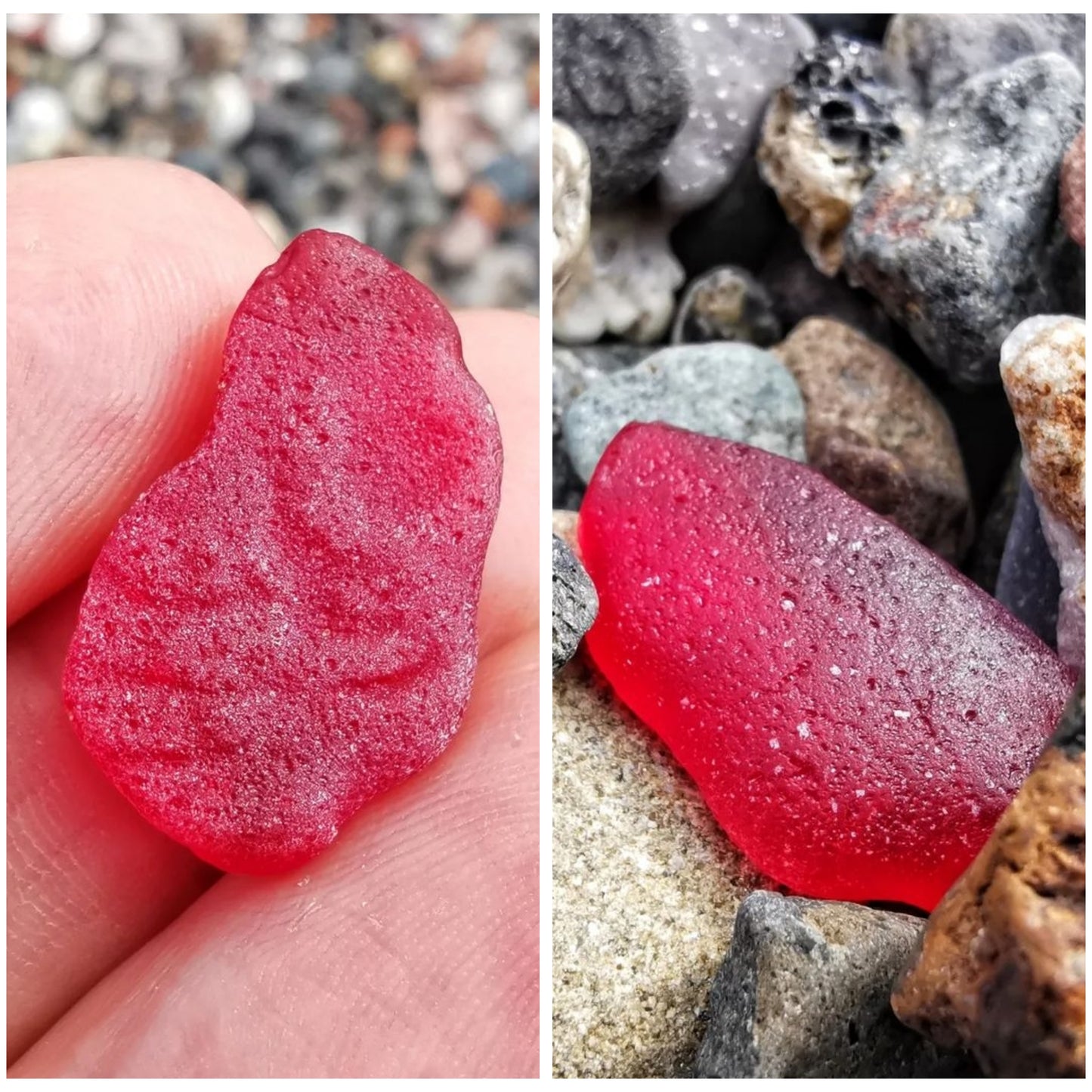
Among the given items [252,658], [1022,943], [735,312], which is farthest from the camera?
[735,312]

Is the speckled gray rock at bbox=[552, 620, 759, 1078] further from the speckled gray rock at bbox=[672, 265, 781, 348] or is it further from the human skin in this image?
the speckled gray rock at bbox=[672, 265, 781, 348]

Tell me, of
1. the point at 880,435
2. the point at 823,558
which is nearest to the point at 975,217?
the point at 880,435

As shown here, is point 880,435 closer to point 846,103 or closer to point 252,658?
point 846,103

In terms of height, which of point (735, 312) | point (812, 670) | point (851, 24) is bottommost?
point (812, 670)

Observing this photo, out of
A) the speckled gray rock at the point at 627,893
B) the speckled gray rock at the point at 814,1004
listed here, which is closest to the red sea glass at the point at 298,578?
the speckled gray rock at the point at 627,893

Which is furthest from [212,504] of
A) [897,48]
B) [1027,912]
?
[897,48]

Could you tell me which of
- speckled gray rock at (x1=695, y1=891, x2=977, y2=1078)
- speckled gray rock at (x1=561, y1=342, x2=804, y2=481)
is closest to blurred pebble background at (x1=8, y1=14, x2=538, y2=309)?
speckled gray rock at (x1=561, y1=342, x2=804, y2=481)
